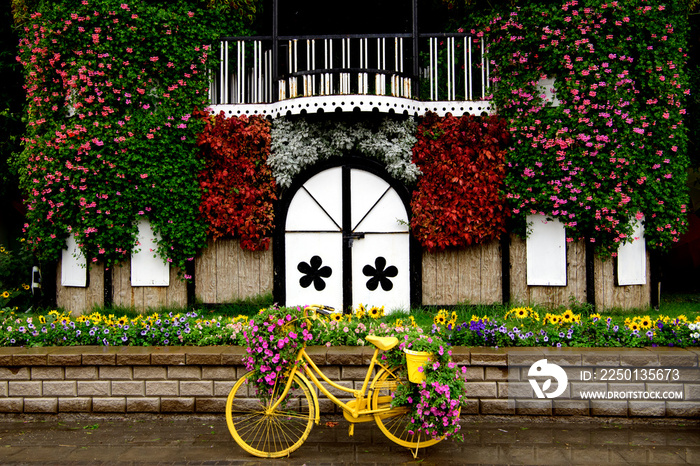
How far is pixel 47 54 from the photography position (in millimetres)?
8570

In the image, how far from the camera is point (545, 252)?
27.7 ft

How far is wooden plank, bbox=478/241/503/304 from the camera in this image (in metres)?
8.64

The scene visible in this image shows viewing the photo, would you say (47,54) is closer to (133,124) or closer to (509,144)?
(133,124)

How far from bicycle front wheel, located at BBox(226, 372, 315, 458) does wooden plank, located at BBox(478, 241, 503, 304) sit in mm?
4054

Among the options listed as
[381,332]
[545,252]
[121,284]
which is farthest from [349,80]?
[121,284]

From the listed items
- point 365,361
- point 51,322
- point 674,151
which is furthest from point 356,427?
point 674,151

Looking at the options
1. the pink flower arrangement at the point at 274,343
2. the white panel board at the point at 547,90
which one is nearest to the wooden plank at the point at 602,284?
the white panel board at the point at 547,90

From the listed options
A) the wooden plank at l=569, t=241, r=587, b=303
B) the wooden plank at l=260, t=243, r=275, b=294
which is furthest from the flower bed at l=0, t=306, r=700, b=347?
the wooden plank at l=260, t=243, r=275, b=294

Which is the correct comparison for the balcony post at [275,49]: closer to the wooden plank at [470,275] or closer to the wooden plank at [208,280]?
the wooden plank at [208,280]

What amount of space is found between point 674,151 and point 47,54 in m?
9.80

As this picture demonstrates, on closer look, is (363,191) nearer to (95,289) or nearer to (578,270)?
(578,270)

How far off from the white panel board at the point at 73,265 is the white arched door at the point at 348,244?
3266 millimetres

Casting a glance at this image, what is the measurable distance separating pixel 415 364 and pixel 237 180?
5.20m

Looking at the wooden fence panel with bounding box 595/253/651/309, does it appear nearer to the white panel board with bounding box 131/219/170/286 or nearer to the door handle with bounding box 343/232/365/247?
the door handle with bounding box 343/232/365/247
